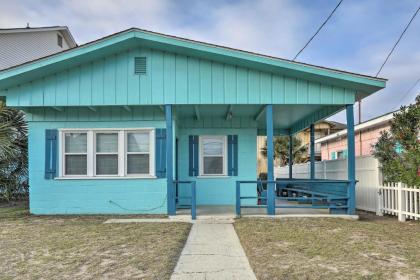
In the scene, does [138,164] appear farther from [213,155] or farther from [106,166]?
[213,155]

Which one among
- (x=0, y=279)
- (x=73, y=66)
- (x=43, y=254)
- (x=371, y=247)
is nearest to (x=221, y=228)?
(x=371, y=247)

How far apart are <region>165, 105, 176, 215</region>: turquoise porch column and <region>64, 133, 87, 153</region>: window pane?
8.11 feet

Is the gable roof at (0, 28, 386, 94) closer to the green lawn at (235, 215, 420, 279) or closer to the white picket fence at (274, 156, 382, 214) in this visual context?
the white picket fence at (274, 156, 382, 214)

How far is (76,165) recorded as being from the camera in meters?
10.3

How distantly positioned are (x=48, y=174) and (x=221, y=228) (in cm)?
502

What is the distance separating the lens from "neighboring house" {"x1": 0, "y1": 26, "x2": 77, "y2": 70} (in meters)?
21.0

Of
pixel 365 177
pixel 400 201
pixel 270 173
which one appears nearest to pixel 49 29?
pixel 270 173

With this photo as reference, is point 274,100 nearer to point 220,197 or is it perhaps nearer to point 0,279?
point 220,197

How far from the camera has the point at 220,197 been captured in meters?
11.9

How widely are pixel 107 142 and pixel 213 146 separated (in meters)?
3.38

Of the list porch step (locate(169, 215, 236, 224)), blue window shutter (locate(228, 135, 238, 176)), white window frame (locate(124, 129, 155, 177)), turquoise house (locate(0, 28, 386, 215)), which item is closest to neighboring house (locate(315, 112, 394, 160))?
turquoise house (locate(0, 28, 386, 215))

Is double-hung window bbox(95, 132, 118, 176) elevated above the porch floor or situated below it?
above

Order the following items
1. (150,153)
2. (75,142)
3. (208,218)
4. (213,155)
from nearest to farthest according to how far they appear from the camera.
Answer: (208,218) < (150,153) < (75,142) < (213,155)

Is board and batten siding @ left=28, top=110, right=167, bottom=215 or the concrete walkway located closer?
the concrete walkway
